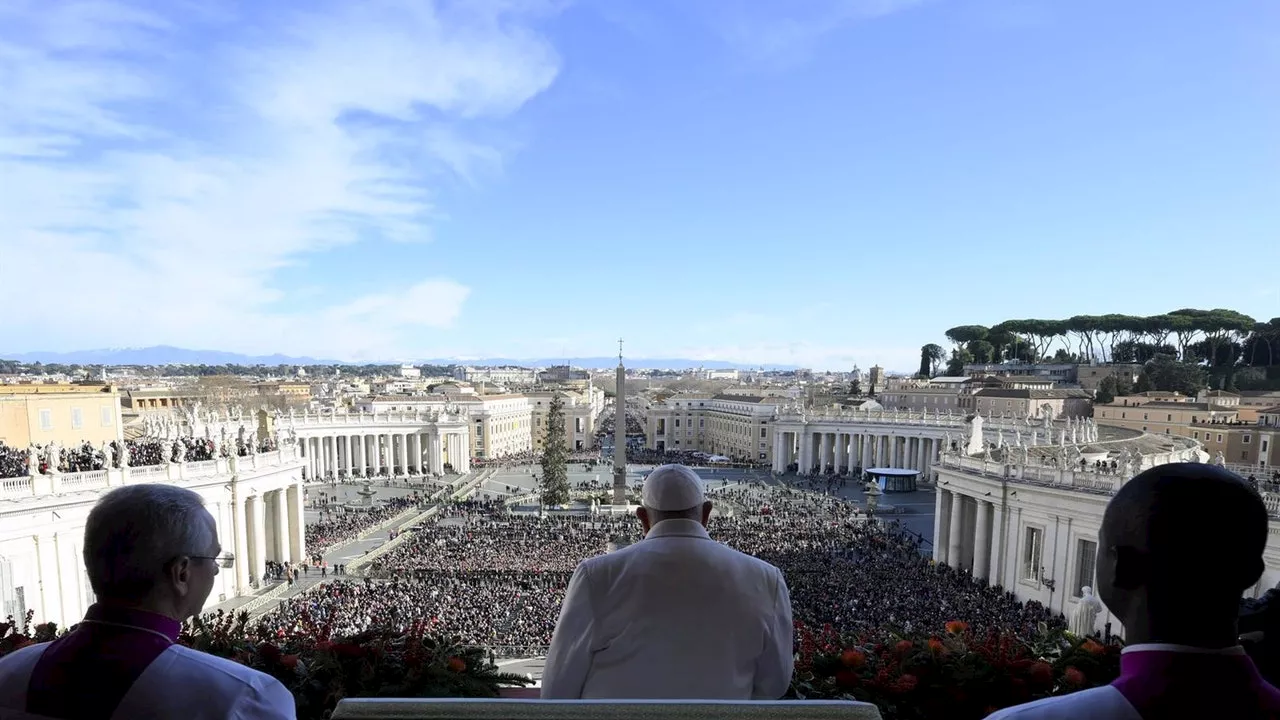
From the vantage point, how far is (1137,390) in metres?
62.2

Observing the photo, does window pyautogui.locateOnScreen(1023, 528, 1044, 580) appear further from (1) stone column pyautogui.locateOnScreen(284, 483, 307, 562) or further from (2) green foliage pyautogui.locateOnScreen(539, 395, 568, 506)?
(1) stone column pyautogui.locateOnScreen(284, 483, 307, 562)

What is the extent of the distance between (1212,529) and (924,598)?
894 inches

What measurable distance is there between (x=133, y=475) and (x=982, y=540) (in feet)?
92.2

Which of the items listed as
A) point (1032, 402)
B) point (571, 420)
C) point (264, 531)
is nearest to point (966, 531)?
point (264, 531)

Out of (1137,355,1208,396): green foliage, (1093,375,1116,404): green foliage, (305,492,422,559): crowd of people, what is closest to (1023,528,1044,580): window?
(305,492,422,559): crowd of people

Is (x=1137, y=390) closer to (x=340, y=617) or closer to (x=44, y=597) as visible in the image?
(x=340, y=617)

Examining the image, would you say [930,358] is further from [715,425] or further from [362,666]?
[362,666]

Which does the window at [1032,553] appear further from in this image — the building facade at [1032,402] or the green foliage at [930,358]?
the green foliage at [930,358]

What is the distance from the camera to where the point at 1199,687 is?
1.48 metres

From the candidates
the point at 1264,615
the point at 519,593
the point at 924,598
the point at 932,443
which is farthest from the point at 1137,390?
the point at 1264,615

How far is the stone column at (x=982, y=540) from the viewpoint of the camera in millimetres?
25266

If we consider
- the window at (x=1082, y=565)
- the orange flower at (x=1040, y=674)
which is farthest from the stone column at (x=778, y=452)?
the orange flower at (x=1040, y=674)

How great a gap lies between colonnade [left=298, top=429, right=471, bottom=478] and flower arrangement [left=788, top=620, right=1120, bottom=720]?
5668 centimetres

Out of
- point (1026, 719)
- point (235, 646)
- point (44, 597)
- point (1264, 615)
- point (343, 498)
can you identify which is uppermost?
point (1026, 719)
